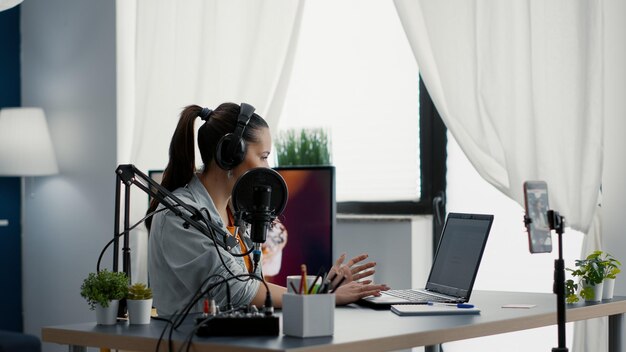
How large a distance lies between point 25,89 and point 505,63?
3.01 m

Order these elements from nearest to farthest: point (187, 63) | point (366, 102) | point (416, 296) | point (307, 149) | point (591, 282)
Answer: point (416, 296)
point (591, 282)
point (307, 149)
point (366, 102)
point (187, 63)

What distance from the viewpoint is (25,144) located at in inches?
187

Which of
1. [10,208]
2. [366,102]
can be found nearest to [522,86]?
[366,102]

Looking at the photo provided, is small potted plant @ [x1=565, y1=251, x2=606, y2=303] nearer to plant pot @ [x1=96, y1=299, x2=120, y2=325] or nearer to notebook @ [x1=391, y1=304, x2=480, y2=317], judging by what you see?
notebook @ [x1=391, y1=304, x2=480, y2=317]

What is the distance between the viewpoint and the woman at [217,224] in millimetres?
2191

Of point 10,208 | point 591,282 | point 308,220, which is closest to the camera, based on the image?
point 591,282

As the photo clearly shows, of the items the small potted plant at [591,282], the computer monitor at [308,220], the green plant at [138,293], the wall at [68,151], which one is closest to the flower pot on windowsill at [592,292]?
the small potted plant at [591,282]

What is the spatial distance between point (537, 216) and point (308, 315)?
749mm

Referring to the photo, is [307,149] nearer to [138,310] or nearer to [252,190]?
[252,190]

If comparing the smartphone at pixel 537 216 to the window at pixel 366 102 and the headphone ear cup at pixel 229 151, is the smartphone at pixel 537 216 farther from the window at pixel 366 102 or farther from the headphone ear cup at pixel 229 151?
the window at pixel 366 102

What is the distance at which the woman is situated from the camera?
2191mm

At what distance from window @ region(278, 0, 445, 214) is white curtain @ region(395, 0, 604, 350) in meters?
0.36

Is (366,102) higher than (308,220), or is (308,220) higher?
(366,102)

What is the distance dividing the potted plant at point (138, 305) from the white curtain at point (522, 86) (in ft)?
5.89
